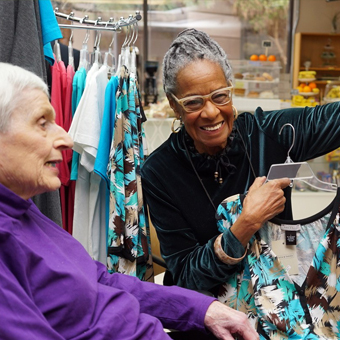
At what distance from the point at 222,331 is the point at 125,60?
4.90 feet

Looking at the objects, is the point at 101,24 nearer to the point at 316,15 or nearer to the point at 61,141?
the point at 61,141

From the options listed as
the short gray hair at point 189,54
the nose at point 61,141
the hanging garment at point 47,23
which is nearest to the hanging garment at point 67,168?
the hanging garment at point 47,23

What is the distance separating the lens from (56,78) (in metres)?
2.16

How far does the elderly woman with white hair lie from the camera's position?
2.95 feet

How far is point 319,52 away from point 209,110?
7411 mm

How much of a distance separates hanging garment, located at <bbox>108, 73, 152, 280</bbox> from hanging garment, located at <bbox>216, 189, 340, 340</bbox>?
0.72 meters

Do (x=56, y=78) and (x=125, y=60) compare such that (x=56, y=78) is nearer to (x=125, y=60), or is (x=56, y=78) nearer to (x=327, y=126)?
(x=125, y=60)

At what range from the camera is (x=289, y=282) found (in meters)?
1.33

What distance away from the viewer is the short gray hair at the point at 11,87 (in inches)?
37.5

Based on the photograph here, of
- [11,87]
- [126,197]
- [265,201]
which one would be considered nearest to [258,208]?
[265,201]

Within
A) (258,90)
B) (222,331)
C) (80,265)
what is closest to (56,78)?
(80,265)

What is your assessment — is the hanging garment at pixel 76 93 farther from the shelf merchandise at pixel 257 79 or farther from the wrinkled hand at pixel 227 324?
the shelf merchandise at pixel 257 79

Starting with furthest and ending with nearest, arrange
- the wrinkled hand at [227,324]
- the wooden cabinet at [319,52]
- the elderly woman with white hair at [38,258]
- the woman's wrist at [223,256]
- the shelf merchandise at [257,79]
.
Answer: the wooden cabinet at [319,52] < the shelf merchandise at [257,79] < the woman's wrist at [223,256] < the wrinkled hand at [227,324] < the elderly woman with white hair at [38,258]

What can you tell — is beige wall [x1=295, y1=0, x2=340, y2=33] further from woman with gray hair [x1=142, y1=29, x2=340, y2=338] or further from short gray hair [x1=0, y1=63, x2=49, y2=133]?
short gray hair [x1=0, y1=63, x2=49, y2=133]
